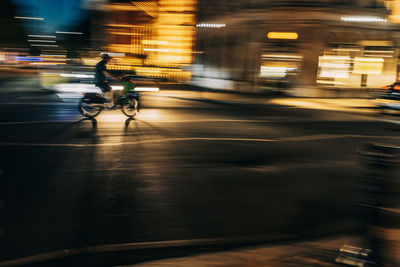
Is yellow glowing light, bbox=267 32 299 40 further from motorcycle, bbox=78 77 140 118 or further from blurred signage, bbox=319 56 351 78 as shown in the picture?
motorcycle, bbox=78 77 140 118

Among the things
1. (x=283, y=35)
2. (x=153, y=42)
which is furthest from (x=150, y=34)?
(x=283, y=35)

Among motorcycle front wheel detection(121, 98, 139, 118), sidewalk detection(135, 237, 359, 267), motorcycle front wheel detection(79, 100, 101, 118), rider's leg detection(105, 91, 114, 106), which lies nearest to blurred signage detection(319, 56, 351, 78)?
motorcycle front wheel detection(121, 98, 139, 118)

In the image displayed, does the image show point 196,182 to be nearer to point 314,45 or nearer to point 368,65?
point 314,45

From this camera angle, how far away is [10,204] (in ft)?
17.9

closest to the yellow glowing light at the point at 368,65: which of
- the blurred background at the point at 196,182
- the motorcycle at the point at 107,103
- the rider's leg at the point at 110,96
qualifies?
the blurred background at the point at 196,182

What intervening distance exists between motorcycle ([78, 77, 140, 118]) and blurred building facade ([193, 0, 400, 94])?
14737 mm

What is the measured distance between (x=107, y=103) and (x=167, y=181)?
7238mm

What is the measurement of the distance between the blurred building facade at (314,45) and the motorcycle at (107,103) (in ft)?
48.4

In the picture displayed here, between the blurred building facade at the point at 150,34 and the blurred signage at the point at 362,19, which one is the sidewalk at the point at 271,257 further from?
the blurred building facade at the point at 150,34

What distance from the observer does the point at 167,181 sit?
6.76 m

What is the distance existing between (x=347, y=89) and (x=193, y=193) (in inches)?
909

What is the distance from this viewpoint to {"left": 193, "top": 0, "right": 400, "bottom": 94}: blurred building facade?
26312 millimetres

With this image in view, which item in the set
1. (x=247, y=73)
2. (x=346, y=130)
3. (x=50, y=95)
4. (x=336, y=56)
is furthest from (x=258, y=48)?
(x=346, y=130)

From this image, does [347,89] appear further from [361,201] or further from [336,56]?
[361,201]
